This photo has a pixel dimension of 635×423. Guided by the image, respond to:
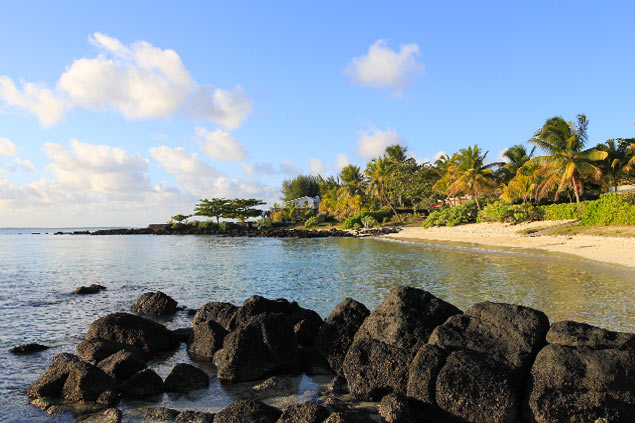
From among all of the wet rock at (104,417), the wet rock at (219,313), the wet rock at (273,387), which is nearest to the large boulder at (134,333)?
the wet rock at (219,313)

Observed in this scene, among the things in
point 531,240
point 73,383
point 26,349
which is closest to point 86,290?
point 26,349

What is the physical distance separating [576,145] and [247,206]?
59158 millimetres

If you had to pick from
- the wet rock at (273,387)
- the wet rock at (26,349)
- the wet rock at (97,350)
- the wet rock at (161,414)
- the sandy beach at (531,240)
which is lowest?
the wet rock at (273,387)

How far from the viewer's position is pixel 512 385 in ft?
18.5

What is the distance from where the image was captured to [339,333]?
8234 mm

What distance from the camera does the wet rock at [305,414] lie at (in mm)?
5406

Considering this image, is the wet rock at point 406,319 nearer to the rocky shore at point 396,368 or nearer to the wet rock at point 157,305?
the rocky shore at point 396,368

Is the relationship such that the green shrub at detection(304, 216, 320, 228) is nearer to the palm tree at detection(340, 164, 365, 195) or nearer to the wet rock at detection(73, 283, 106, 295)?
the palm tree at detection(340, 164, 365, 195)

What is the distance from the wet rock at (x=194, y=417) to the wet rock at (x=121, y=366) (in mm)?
1954

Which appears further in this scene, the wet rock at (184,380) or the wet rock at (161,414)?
the wet rock at (184,380)

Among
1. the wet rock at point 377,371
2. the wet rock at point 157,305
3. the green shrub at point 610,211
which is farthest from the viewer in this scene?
the green shrub at point 610,211

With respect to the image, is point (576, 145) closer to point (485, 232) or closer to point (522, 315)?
point (485, 232)

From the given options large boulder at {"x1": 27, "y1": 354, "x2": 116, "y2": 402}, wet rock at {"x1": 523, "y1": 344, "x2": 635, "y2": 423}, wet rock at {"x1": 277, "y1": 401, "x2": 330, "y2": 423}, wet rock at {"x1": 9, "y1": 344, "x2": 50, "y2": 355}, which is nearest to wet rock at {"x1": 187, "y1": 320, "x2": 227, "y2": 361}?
large boulder at {"x1": 27, "y1": 354, "x2": 116, "y2": 402}

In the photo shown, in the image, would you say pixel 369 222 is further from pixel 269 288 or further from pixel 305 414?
pixel 305 414
